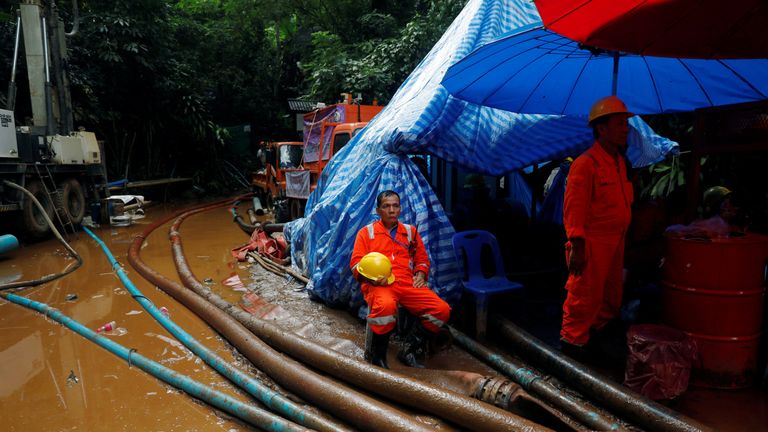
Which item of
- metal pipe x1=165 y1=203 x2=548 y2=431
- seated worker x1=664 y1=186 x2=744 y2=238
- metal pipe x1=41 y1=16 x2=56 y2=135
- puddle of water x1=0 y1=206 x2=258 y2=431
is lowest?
puddle of water x1=0 y1=206 x2=258 y2=431

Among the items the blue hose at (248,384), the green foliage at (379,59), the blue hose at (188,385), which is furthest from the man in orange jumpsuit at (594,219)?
the green foliage at (379,59)

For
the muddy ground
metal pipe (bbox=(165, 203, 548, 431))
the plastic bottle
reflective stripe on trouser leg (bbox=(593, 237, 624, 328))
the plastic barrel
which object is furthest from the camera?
the plastic barrel

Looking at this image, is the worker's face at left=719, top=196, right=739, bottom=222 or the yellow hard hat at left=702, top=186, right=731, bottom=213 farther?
the yellow hard hat at left=702, top=186, right=731, bottom=213

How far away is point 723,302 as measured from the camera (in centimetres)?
312

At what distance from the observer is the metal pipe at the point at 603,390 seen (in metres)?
2.54

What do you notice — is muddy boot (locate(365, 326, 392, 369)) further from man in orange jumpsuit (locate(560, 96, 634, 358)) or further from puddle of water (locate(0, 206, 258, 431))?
man in orange jumpsuit (locate(560, 96, 634, 358))

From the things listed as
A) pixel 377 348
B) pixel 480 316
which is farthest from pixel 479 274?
pixel 377 348

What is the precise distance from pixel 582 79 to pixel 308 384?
4.08 m

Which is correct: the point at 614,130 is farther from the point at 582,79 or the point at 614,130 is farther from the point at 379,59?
the point at 379,59

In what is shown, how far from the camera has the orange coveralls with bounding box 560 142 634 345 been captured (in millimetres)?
3330

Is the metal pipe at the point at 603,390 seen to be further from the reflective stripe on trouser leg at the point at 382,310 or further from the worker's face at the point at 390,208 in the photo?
the worker's face at the point at 390,208

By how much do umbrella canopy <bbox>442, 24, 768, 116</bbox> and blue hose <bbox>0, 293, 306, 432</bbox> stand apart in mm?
2944

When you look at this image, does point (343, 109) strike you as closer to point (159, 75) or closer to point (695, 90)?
point (695, 90)

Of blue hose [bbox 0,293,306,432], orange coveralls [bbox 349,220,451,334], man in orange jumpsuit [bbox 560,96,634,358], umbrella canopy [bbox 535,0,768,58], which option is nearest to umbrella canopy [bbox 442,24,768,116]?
man in orange jumpsuit [bbox 560,96,634,358]
